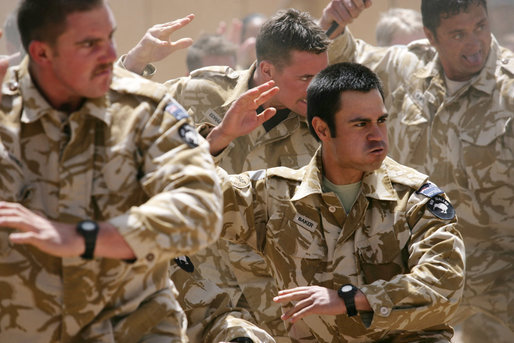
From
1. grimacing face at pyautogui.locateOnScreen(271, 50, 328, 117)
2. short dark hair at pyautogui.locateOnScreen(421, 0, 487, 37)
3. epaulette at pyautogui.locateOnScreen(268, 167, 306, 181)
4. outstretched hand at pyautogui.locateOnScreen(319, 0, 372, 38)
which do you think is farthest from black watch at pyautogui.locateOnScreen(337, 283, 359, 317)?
short dark hair at pyautogui.locateOnScreen(421, 0, 487, 37)

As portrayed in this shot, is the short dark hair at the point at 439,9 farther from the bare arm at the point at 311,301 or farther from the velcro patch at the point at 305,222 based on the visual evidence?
the bare arm at the point at 311,301

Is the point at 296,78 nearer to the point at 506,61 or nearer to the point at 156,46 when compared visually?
the point at 156,46

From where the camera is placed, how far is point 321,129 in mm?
4797

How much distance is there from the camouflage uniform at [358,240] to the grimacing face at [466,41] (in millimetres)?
2164

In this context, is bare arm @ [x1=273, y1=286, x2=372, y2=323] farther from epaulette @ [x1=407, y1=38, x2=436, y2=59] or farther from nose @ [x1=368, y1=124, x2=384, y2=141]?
epaulette @ [x1=407, y1=38, x2=436, y2=59]

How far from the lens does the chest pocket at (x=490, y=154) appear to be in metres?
6.43

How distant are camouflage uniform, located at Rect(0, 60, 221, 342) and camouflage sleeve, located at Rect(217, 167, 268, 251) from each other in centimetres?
100

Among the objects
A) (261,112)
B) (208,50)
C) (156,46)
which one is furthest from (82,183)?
(208,50)

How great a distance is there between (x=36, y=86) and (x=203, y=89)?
240cm

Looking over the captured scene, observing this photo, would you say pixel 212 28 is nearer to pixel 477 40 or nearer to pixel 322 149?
pixel 477 40

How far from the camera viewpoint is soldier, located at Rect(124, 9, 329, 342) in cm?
562

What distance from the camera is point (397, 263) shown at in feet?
14.7

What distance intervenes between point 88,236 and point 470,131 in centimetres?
390

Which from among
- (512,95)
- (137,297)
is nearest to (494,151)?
(512,95)
